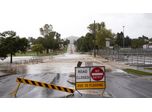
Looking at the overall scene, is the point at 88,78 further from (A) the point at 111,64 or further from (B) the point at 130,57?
(B) the point at 130,57

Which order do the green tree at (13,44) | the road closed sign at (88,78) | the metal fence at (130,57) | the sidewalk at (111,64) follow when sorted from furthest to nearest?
the metal fence at (130,57) → the sidewalk at (111,64) → the green tree at (13,44) → the road closed sign at (88,78)

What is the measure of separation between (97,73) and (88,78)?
0.51 metres

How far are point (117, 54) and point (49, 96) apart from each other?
24.6m

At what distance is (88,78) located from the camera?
1705cm

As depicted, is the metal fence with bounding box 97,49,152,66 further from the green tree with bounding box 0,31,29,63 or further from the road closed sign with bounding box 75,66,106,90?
the road closed sign with bounding box 75,66,106,90

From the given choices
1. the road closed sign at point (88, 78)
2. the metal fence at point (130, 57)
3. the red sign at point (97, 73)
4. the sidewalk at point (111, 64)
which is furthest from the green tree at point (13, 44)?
the red sign at point (97, 73)

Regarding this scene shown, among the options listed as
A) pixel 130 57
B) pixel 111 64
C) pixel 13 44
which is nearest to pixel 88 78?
pixel 13 44

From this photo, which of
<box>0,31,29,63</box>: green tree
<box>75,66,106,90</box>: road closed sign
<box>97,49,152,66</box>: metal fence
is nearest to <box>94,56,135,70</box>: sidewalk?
<box>97,49,152,66</box>: metal fence

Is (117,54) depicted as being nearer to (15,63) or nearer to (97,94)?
(15,63)

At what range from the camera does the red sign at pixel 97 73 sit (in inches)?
674

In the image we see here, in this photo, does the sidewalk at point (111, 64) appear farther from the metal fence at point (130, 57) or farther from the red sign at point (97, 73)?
the red sign at point (97, 73)
